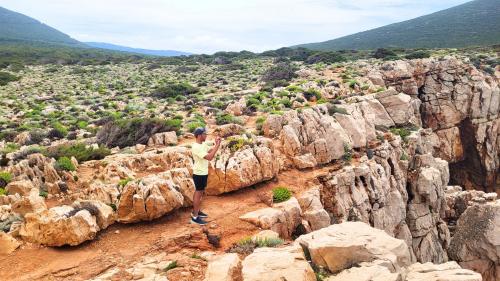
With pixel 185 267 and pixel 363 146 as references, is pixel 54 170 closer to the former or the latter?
pixel 185 267

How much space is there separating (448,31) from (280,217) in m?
120

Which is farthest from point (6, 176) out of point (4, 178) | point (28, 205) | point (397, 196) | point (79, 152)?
point (397, 196)

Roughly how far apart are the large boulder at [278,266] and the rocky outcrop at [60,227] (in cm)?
488

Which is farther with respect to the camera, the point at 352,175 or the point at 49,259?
the point at 352,175

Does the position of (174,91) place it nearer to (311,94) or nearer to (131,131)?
(311,94)

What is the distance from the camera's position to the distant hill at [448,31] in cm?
10019

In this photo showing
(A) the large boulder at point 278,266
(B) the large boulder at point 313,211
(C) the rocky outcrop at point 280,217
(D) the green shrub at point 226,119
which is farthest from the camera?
(D) the green shrub at point 226,119

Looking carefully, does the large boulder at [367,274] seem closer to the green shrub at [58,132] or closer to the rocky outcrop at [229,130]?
the rocky outcrop at [229,130]

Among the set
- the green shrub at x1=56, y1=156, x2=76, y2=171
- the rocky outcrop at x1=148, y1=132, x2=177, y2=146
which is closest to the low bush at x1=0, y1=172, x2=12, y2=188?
the green shrub at x1=56, y1=156, x2=76, y2=171

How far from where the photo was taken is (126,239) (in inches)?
475

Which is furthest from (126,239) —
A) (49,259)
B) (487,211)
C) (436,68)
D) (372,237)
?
(436,68)

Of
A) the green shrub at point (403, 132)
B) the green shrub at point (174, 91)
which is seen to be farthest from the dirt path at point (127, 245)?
the green shrub at point (174, 91)

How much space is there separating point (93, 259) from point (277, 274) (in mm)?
5083

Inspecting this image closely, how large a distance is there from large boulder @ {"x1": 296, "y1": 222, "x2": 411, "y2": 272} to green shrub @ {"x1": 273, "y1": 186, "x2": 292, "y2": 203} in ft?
16.7
